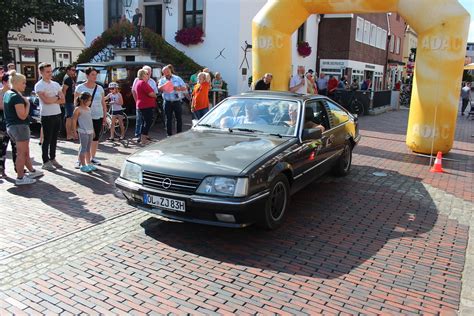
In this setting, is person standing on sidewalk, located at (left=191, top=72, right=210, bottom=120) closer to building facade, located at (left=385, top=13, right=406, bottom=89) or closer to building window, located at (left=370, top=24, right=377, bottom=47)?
building window, located at (left=370, top=24, right=377, bottom=47)

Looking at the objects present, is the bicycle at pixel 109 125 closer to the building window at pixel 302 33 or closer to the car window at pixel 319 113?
the car window at pixel 319 113

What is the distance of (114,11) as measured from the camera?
81.3 ft

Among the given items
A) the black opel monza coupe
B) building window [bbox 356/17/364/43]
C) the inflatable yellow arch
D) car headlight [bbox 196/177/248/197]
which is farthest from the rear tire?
building window [bbox 356/17/364/43]

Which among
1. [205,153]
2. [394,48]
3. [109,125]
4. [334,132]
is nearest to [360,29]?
[394,48]

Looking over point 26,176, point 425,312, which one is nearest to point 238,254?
point 425,312

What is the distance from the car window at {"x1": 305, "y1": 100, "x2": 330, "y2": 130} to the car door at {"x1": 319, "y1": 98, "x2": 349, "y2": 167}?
9 centimetres

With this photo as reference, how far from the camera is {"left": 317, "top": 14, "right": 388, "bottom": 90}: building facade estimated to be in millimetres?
28188

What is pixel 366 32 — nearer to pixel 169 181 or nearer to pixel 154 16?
pixel 154 16

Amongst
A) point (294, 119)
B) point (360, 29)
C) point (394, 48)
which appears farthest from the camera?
point (394, 48)

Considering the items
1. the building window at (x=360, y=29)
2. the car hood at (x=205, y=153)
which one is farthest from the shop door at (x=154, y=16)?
the car hood at (x=205, y=153)

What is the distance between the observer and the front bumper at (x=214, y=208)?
449 centimetres

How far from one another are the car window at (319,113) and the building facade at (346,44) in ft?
74.0

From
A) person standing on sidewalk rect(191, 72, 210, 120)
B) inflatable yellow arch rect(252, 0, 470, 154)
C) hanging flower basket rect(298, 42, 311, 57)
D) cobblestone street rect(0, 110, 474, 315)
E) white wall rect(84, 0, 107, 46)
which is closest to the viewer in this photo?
cobblestone street rect(0, 110, 474, 315)

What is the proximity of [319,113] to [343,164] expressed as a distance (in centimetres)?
150
